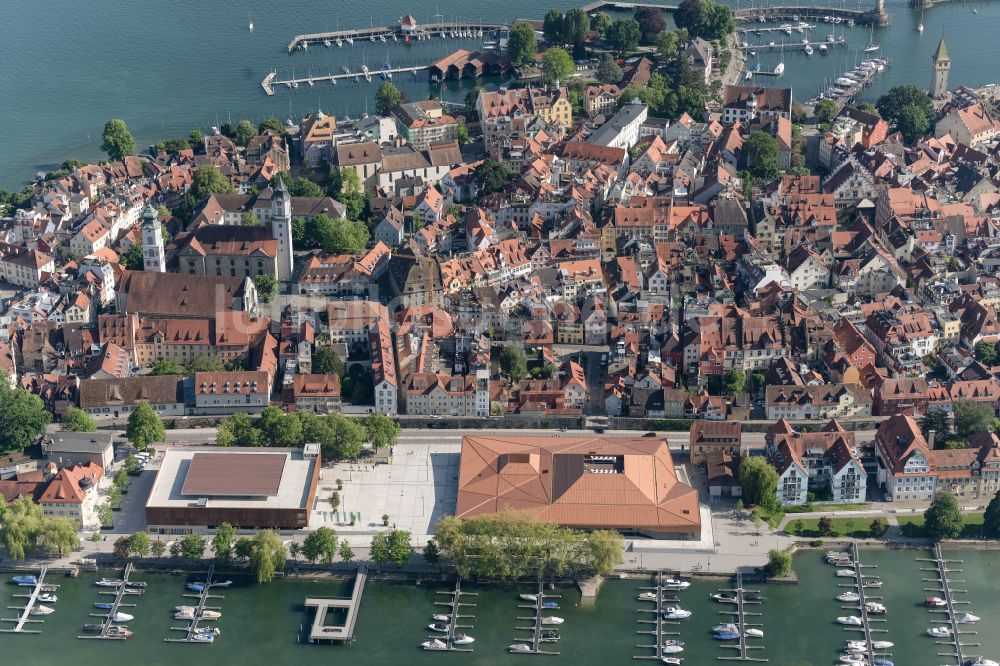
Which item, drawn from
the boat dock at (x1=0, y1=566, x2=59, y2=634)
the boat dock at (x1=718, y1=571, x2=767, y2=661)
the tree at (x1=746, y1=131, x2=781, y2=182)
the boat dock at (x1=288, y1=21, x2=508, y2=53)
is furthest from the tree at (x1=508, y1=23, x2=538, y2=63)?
the boat dock at (x1=0, y1=566, x2=59, y2=634)

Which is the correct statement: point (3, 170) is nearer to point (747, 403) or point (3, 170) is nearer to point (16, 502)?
point (16, 502)

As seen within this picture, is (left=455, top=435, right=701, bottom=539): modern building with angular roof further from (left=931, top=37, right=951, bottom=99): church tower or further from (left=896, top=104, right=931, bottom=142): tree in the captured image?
(left=931, top=37, right=951, bottom=99): church tower

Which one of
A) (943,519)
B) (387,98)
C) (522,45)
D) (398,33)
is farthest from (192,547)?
(398,33)

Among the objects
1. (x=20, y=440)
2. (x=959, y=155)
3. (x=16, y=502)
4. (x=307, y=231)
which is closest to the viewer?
(x=16, y=502)

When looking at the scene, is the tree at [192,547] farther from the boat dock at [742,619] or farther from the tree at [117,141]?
the tree at [117,141]

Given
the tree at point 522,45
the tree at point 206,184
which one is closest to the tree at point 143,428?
the tree at point 206,184

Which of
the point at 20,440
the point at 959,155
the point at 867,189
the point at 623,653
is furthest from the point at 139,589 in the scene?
the point at 959,155
